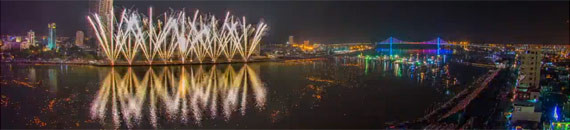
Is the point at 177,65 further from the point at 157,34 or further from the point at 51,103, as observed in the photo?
the point at 51,103

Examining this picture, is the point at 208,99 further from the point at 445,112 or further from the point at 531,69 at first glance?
the point at 531,69

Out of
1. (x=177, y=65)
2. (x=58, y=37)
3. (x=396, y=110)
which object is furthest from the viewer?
(x=58, y=37)

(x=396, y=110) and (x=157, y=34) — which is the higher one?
(x=157, y=34)

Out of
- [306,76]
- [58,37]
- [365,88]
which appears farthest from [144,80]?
A: [58,37]

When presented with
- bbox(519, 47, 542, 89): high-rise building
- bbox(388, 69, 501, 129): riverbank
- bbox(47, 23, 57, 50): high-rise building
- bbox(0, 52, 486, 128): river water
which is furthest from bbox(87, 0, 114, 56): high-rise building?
bbox(519, 47, 542, 89): high-rise building

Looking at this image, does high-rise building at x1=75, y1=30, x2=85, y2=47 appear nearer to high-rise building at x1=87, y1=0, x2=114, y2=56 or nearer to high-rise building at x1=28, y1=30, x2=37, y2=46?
high-rise building at x1=28, y1=30, x2=37, y2=46

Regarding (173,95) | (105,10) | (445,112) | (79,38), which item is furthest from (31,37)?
(445,112)

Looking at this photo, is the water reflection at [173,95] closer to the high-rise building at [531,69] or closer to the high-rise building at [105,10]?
the high-rise building at [105,10]
